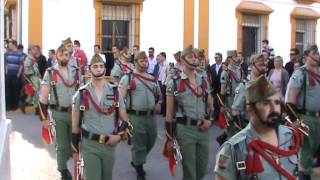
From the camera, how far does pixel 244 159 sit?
11.8ft

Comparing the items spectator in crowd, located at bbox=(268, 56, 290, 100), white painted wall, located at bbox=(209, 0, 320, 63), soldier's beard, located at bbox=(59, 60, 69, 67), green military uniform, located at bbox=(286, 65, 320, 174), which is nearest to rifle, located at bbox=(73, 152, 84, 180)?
soldier's beard, located at bbox=(59, 60, 69, 67)

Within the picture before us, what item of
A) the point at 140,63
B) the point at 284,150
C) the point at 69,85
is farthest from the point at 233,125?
the point at 284,150

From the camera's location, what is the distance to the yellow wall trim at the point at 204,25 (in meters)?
19.1

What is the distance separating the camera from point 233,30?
2011 centimetres

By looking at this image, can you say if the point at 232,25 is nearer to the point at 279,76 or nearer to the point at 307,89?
the point at 279,76

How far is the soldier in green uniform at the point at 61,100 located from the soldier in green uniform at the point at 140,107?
80 cm

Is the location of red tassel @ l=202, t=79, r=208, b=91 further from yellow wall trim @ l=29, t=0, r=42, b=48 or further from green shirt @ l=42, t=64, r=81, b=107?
yellow wall trim @ l=29, t=0, r=42, b=48

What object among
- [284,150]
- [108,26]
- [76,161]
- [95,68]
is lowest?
[76,161]

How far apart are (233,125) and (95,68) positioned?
3567 millimetres

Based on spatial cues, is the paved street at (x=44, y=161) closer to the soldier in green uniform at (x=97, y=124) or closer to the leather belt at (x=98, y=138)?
the soldier in green uniform at (x=97, y=124)

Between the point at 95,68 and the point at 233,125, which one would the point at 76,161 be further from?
the point at 233,125

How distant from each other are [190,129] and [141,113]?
1.60 metres

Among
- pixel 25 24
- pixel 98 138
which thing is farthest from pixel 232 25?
pixel 98 138

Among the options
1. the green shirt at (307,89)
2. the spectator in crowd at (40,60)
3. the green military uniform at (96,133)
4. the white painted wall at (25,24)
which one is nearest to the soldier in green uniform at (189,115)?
the green military uniform at (96,133)
